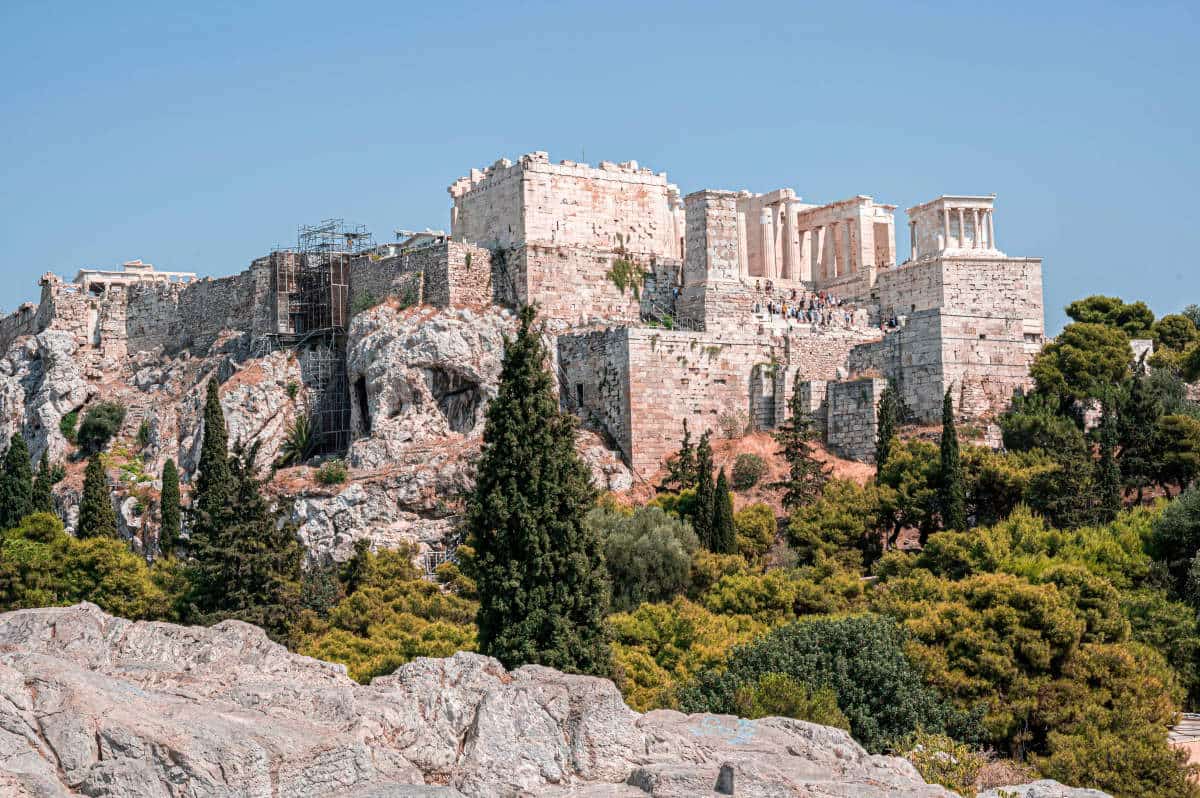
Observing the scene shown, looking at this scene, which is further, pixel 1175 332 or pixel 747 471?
pixel 1175 332

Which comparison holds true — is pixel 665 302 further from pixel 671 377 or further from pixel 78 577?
pixel 78 577

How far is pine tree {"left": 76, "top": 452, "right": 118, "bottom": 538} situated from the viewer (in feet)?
140

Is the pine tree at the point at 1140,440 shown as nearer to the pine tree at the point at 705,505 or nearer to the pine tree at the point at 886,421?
the pine tree at the point at 886,421

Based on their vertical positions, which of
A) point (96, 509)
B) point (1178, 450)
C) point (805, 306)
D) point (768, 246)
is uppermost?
point (768, 246)

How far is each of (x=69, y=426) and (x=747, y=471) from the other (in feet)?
77.2

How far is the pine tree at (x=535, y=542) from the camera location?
27.0 metres

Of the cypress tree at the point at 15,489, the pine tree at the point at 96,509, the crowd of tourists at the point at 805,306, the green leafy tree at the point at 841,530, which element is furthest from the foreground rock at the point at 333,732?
the crowd of tourists at the point at 805,306

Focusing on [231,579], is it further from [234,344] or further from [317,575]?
[234,344]

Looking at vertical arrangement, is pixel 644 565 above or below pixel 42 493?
below

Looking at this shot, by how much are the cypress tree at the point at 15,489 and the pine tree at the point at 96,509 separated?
77.6 inches

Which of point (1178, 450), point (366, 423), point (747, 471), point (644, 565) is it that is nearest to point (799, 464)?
point (747, 471)

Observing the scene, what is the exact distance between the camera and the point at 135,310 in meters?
58.9

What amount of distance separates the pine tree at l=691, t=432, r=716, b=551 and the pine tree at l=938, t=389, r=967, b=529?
5329mm

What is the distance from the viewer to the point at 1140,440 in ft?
131
